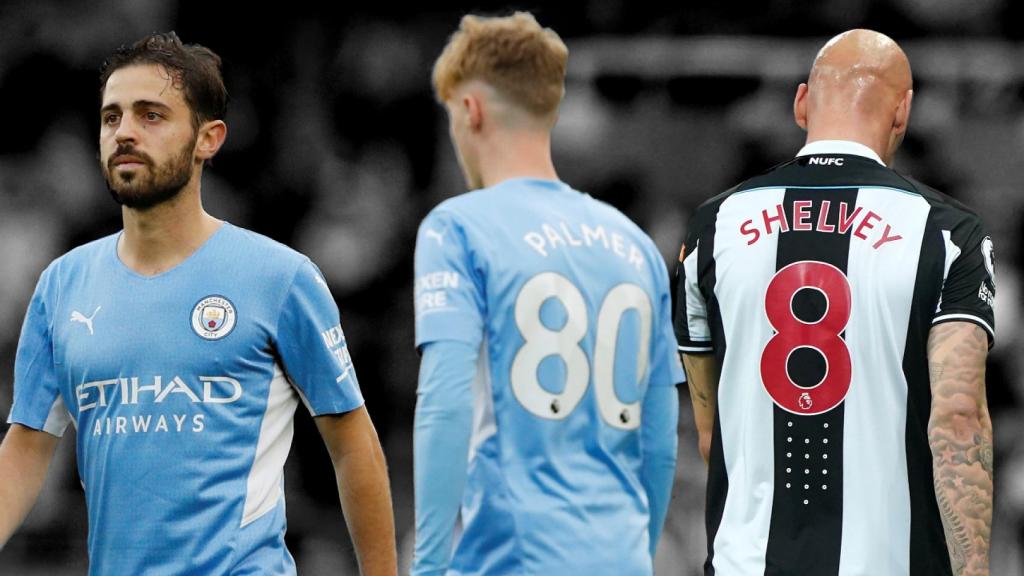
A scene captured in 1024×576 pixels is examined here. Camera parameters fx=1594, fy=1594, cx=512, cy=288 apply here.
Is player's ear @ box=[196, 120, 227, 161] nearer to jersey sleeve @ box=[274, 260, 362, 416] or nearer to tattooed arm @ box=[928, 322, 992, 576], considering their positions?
jersey sleeve @ box=[274, 260, 362, 416]

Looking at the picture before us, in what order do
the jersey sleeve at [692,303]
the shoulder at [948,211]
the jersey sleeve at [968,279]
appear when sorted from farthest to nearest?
the jersey sleeve at [692,303]
the shoulder at [948,211]
the jersey sleeve at [968,279]

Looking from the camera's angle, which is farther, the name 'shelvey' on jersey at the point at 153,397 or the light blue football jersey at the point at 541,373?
the name 'shelvey' on jersey at the point at 153,397

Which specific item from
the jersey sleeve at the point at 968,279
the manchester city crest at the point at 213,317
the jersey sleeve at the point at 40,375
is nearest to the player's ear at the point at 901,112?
the jersey sleeve at the point at 968,279

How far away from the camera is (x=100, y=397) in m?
3.92

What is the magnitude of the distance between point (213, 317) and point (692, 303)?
1.23 metres

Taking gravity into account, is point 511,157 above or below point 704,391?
above

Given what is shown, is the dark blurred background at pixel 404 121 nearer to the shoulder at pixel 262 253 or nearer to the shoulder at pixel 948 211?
the shoulder at pixel 262 253

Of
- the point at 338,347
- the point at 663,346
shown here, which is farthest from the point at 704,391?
the point at 338,347

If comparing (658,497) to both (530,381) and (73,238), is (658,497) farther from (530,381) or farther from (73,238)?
(73,238)

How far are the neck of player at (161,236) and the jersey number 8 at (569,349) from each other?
3.61 ft

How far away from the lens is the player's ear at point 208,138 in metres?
4.21

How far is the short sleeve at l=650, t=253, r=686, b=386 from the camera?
371cm

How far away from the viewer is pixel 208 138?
13.9 feet

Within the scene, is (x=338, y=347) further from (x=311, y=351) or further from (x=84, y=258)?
(x=84, y=258)
